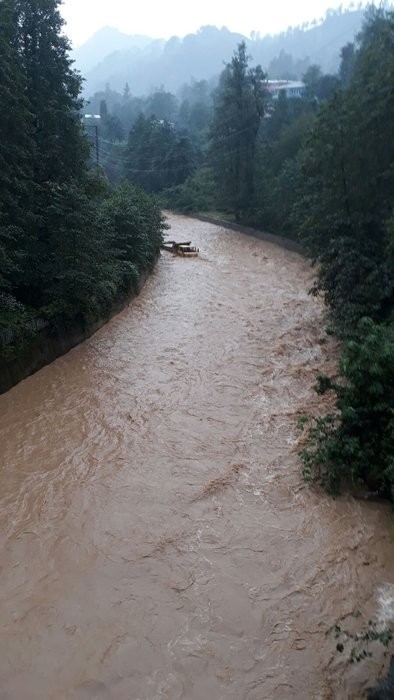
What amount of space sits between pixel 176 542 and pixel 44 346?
7.24 metres

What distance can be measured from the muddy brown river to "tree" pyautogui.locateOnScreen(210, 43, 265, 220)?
2491 cm

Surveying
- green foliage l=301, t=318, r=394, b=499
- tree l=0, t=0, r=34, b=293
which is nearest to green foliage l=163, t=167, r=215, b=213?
tree l=0, t=0, r=34, b=293

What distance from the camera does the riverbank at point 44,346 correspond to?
1148cm

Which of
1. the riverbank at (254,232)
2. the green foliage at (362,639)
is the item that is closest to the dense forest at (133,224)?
the green foliage at (362,639)

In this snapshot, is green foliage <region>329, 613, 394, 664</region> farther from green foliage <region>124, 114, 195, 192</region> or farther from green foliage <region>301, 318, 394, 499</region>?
green foliage <region>124, 114, 195, 192</region>

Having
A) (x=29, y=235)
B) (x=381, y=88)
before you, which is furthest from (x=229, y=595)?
(x=381, y=88)

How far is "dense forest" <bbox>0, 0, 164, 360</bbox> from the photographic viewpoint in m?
11.9

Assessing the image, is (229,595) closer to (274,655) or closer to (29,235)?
(274,655)

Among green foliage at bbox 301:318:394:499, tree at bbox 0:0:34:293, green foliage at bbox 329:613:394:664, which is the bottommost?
green foliage at bbox 329:613:394:664

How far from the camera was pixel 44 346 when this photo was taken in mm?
12789

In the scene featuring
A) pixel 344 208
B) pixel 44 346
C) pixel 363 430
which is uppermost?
pixel 344 208

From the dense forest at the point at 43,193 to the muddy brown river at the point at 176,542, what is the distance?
1.74 metres

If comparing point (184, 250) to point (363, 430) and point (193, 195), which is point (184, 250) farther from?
point (363, 430)

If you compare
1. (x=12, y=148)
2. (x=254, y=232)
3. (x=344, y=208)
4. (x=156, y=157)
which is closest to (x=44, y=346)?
(x=12, y=148)
